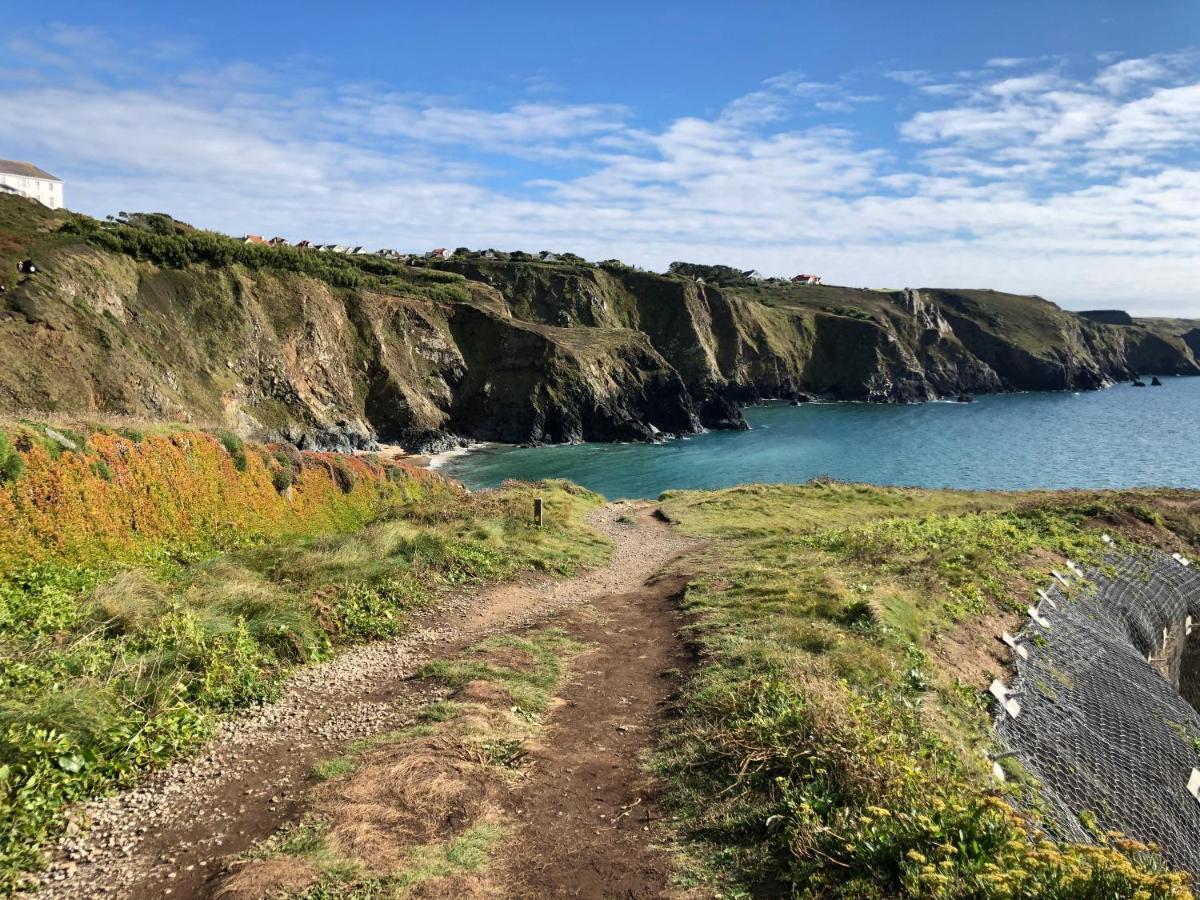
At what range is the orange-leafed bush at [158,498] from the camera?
13023 millimetres

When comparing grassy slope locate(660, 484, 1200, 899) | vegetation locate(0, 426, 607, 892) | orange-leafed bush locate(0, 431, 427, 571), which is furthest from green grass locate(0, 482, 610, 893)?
grassy slope locate(660, 484, 1200, 899)

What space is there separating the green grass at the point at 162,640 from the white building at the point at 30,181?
112 m

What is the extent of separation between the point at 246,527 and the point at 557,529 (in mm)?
9821

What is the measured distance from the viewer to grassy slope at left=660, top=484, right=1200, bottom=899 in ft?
17.7

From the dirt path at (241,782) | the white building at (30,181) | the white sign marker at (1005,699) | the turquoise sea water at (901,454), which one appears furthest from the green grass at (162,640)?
the white building at (30,181)

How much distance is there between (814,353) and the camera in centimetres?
14288

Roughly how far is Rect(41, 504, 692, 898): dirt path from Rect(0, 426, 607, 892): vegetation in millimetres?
349

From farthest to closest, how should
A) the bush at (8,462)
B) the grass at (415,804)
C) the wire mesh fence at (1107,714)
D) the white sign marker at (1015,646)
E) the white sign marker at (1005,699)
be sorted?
the white sign marker at (1015,646), the bush at (8,462), the white sign marker at (1005,699), the wire mesh fence at (1107,714), the grass at (415,804)

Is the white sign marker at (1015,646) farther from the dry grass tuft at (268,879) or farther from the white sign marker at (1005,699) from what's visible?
the dry grass tuft at (268,879)

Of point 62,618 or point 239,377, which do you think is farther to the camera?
point 239,377

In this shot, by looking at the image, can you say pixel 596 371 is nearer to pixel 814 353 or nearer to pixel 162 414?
pixel 162 414

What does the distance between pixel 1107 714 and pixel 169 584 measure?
17088 mm

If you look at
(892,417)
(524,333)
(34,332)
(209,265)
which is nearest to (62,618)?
(34,332)

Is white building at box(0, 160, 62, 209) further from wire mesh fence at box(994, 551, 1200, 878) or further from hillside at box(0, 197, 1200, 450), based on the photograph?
wire mesh fence at box(994, 551, 1200, 878)
